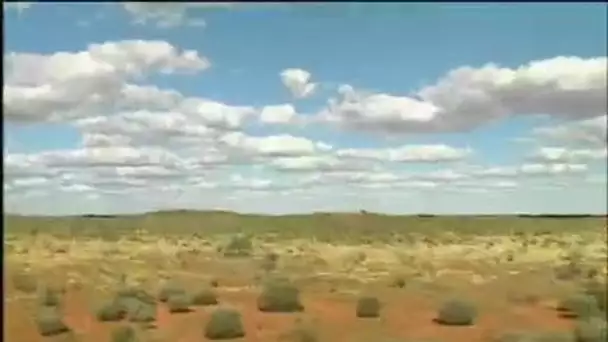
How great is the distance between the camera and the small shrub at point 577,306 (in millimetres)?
4461

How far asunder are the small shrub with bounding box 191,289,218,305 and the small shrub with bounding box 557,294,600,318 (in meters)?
1.41

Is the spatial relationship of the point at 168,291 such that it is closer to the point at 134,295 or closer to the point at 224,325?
the point at 134,295

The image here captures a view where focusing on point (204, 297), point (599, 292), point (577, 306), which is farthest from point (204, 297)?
point (599, 292)

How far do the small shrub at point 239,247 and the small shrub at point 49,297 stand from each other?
699 mm

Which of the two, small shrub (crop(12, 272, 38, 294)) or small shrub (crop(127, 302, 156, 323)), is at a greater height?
small shrub (crop(12, 272, 38, 294))

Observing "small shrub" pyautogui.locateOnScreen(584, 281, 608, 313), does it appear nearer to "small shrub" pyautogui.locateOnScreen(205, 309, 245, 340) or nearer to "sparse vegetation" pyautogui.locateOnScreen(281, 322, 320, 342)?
"sparse vegetation" pyautogui.locateOnScreen(281, 322, 320, 342)

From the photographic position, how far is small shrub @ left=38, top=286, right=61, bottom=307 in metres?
4.36

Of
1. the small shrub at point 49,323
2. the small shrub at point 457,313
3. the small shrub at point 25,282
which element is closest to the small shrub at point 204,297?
the small shrub at point 49,323

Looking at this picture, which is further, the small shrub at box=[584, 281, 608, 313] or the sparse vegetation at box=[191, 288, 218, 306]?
the small shrub at box=[584, 281, 608, 313]

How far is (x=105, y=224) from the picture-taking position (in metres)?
4.43

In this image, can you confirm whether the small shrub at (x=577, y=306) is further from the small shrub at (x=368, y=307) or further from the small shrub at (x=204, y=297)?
the small shrub at (x=204, y=297)

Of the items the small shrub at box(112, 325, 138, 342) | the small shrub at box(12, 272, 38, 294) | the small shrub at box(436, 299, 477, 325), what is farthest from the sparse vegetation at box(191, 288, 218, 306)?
the small shrub at box(436, 299, 477, 325)

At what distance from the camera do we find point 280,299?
4.39 meters

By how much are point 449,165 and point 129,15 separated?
145 cm
